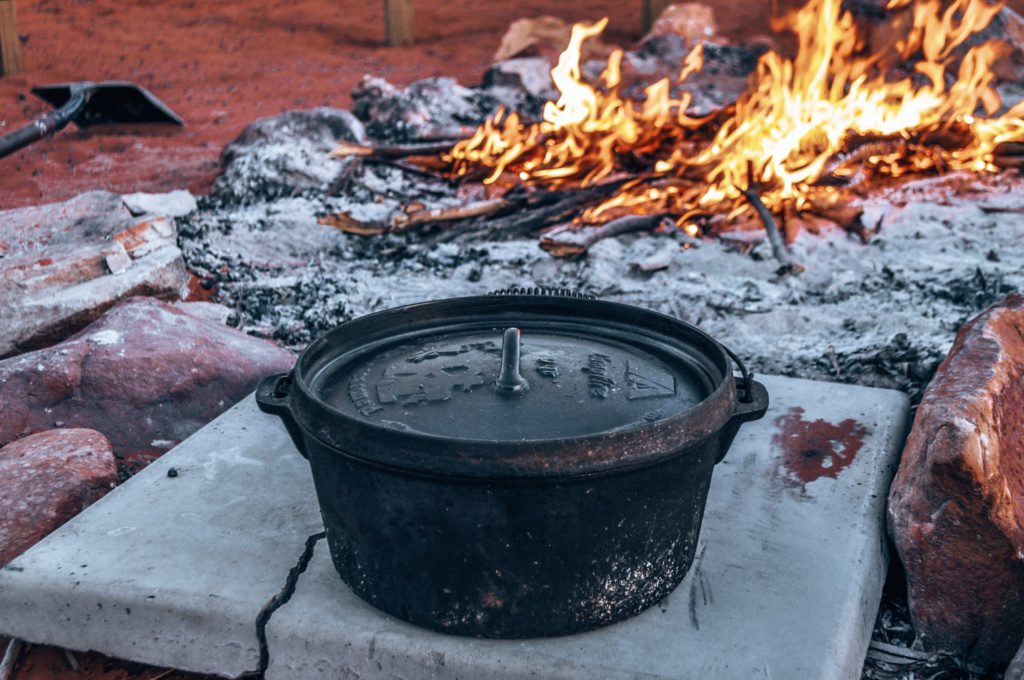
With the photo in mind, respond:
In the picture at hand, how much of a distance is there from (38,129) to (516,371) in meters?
4.85

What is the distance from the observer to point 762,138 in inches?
221

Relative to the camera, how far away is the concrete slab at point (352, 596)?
1.86m

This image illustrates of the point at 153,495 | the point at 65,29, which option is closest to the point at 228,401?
the point at 153,495

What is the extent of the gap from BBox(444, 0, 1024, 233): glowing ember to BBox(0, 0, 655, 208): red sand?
262 cm

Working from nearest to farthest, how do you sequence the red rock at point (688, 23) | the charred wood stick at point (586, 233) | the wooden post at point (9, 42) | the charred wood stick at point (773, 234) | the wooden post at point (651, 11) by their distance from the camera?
the charred wood stick at point (773, 234) → the charred wood stick at point (586, 233) → the wooden post at point (9, 42) → the red rock at point (688, 23) → the wooden post at point (651, 11)

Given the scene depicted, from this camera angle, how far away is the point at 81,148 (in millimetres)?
7832

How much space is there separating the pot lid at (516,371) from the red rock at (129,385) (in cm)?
111

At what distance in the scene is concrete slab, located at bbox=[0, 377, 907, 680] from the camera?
186cm

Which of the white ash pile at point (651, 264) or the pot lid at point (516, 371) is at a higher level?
the pot lid at point (516, 371)

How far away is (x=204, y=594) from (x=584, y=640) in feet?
2.84

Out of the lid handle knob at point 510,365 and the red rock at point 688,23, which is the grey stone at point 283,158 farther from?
the red rock at point 688,23

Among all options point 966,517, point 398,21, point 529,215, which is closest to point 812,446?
point 966,517

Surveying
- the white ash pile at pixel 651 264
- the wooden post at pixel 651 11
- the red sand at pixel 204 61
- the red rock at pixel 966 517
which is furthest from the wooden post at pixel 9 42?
the red rock at pixel 966 517

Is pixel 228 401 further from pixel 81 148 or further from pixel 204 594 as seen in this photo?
pixel 81 148
